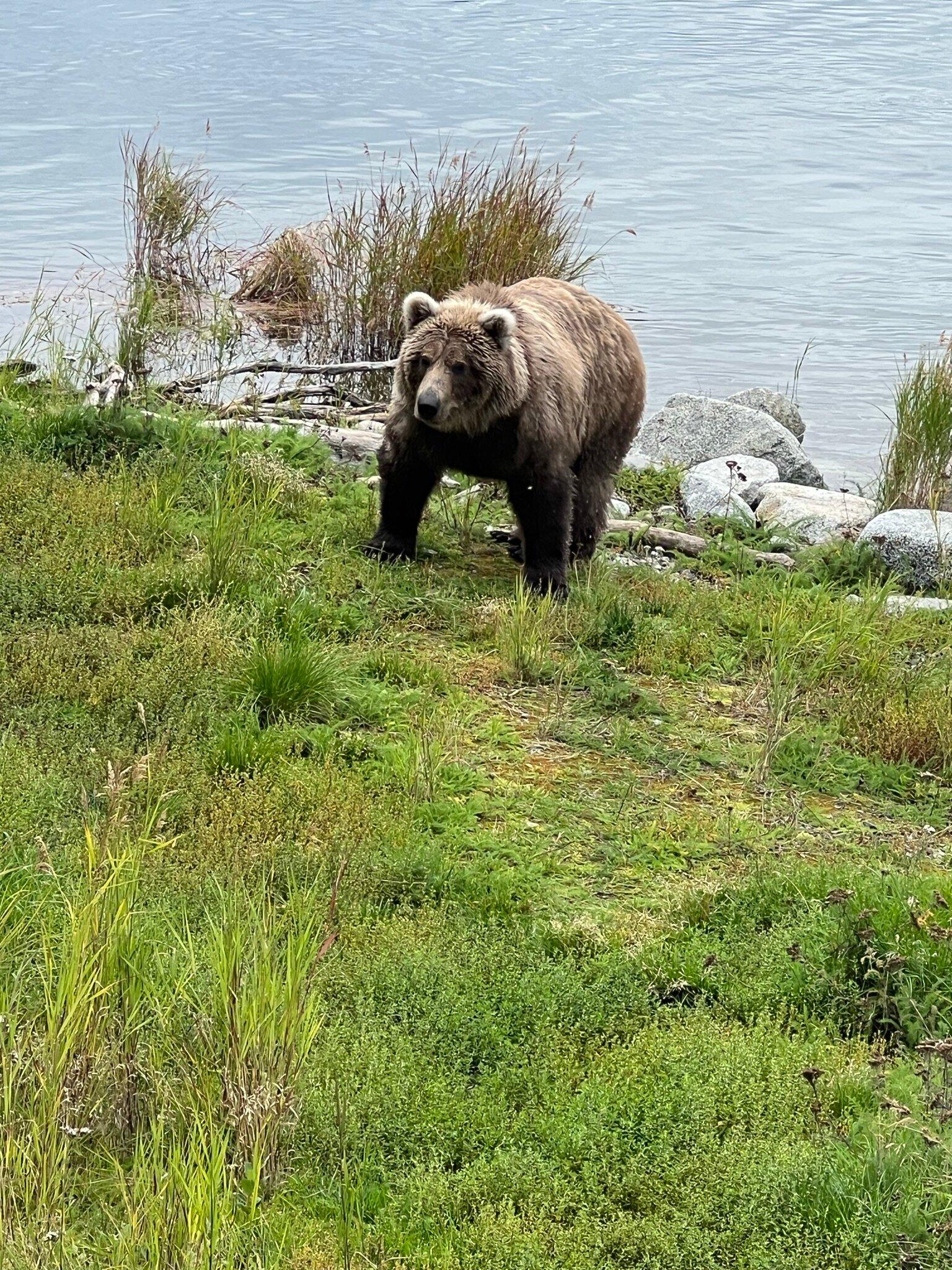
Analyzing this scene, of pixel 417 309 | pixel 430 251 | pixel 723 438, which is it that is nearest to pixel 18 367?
pixel 417 309

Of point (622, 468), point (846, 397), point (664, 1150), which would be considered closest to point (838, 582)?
point (622, 468)

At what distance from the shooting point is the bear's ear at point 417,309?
748cm

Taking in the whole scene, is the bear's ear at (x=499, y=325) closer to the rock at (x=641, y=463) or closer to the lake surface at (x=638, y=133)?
the rock at (x=641, y=463)

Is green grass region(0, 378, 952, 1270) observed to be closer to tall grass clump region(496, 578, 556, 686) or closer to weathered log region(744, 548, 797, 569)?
tall grass clump region(496, 578, 556, 686)

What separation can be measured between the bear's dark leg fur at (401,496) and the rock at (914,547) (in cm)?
303

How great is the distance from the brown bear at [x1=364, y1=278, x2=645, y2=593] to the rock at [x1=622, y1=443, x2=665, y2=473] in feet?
9.91

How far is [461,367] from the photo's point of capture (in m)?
7.23

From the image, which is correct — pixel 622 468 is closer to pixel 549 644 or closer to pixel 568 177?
pixel 549 644

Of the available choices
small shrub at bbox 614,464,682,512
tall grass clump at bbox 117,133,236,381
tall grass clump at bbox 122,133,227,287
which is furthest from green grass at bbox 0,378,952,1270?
tall grass clump at bbox 122,133,227,287

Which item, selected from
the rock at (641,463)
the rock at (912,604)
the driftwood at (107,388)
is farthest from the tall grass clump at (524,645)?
the rock at (641,463)

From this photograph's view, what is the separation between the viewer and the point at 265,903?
165 inches

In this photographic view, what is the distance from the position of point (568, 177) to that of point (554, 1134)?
20648 millimetres

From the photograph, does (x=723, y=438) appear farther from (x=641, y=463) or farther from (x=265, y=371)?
(x=265, y=371)

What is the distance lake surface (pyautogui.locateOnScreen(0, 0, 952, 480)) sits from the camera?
17.2m
